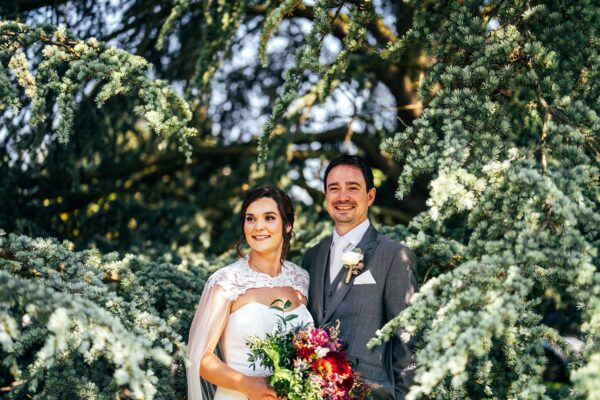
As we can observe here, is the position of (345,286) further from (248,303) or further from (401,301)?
(248,303)

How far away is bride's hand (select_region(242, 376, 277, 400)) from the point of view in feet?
9.74

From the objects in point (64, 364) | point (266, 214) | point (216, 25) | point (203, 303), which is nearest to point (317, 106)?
point (216, 25)

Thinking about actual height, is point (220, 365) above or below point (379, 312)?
below

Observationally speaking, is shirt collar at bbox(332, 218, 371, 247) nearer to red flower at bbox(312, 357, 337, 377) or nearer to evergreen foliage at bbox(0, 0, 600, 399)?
evergreen foliage at bbox(0, 0, 600, 399)

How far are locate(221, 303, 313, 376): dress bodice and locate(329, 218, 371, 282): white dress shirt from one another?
1.11 ft

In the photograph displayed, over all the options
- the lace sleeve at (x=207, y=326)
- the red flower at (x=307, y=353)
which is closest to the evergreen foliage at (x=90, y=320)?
the lace sleeve at (x=207, y=326)

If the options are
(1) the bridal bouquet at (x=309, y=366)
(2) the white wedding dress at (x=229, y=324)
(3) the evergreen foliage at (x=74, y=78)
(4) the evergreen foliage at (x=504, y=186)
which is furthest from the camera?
(2) the white wedding dress at (x=229, y=324)

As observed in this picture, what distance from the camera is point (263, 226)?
345cm

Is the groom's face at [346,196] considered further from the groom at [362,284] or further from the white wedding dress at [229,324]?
the white wedding dress at [229,324]

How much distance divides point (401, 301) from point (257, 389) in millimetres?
893

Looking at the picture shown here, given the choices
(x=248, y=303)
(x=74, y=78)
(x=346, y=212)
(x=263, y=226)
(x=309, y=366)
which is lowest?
(x=309, y=366)

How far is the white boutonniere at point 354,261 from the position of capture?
3.17 meters

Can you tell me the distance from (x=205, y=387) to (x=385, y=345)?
1075mm

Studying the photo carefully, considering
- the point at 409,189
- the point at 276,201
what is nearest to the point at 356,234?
the point at 276,201
